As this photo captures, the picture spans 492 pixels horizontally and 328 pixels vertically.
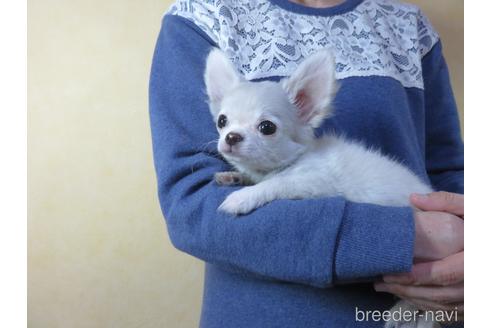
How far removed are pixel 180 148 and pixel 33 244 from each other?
1195 millimetres

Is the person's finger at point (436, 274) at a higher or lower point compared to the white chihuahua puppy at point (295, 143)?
lower

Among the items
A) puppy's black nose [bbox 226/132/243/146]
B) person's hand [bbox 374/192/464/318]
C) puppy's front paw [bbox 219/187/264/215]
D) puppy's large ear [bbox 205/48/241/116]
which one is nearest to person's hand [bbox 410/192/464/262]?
person's hand [bbox 374/192/464/318]

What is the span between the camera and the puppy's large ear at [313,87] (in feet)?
3.07

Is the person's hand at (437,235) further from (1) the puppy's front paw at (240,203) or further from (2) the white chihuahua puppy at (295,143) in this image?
(1) the puppy's front paw at (240,203)

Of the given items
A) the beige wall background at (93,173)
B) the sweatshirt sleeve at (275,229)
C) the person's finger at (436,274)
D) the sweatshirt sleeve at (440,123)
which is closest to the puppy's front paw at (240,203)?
the sweatshirt sleeve at (275,229)

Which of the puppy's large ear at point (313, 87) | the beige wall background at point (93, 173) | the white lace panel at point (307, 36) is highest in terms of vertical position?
the white lace panel at point (307, 36)

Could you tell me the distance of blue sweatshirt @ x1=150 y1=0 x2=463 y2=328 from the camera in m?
0.74

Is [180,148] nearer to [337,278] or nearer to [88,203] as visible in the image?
[337,278]

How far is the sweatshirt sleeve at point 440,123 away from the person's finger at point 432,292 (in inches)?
23.9

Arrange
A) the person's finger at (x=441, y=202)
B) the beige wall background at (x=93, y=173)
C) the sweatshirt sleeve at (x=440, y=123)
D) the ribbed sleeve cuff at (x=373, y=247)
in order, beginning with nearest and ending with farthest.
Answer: the ribbed sleeve cuff at (x=373, y=247), the person's finger at (x=441, y=202), the sweatshirt sleeve at (x=440, y=123), the beige wall background at (x=93, y=173)

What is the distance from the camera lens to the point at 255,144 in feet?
3.18

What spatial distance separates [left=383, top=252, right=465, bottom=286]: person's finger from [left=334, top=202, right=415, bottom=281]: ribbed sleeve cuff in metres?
0.04

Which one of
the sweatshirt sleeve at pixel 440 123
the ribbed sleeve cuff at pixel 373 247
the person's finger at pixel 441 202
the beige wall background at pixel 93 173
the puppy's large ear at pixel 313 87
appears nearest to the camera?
the ribbed sleeve cuff at pixel 373 247
